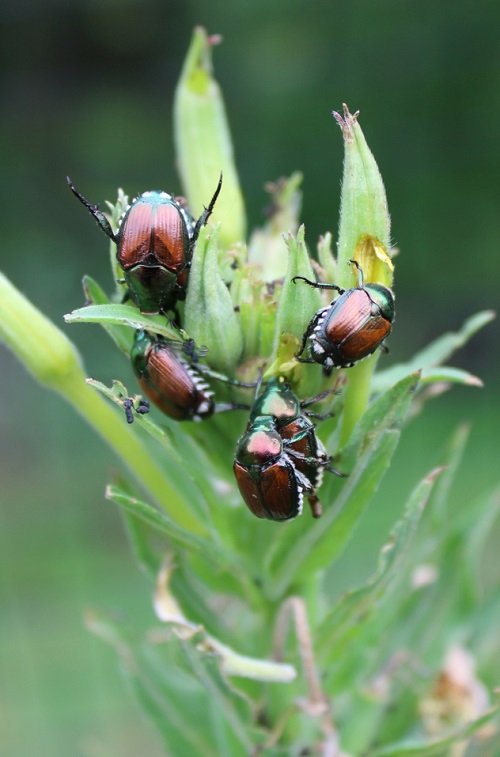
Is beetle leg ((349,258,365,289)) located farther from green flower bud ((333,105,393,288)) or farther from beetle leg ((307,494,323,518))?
beetle leg ((307,494,323,518))

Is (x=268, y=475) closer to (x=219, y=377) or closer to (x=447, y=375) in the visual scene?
(x=219, y=377)

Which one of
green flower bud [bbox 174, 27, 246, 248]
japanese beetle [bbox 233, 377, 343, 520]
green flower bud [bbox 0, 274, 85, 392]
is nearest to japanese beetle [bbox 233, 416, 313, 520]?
japanese beetle [bbox 233, 377, 343, 520]

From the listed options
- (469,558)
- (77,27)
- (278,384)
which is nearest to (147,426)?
(278,384)

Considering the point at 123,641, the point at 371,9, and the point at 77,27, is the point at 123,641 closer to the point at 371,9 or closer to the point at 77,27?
the point at 371,9

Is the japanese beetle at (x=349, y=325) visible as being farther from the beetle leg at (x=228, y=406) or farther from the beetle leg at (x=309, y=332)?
the beetle leg at (x=228, y=406)

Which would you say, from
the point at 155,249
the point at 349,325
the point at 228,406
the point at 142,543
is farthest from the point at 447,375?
the point at 142,543

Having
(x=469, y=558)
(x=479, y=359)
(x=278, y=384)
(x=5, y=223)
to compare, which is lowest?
(x=479, y=359)
